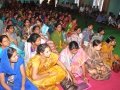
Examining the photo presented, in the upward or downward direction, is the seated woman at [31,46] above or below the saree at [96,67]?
above

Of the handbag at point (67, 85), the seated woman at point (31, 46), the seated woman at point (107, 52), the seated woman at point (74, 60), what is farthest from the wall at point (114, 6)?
the handbag at point (67, 85)

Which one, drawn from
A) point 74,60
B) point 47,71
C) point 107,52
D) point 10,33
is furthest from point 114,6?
point 47,71

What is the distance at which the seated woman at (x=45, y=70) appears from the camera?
9.70ft

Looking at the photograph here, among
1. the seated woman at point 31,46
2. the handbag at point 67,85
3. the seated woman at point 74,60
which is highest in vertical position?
the seated woman at point 31,46

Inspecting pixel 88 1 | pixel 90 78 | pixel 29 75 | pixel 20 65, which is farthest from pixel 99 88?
pixel 88 1

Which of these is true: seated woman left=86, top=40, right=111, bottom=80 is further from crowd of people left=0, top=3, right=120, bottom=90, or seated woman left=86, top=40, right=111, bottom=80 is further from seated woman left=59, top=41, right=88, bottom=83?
seated woman left=59, top=41, right=88, bottom=83

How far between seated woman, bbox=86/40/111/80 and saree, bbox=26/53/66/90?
0.96 metres

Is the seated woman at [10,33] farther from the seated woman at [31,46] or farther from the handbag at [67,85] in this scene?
the handbag at [67,85]

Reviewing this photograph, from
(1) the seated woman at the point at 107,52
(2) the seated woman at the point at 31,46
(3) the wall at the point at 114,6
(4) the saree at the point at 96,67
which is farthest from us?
(3) the wall at the point at 114,6

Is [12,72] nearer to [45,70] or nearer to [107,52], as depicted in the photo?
[45,70]

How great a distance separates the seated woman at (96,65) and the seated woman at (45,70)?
936mm

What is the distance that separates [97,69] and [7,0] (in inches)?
385

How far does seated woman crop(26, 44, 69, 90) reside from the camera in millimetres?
2955

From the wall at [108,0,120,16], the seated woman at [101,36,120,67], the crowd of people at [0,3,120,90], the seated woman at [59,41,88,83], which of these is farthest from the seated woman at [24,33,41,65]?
the wall at [108,0,120,16]
